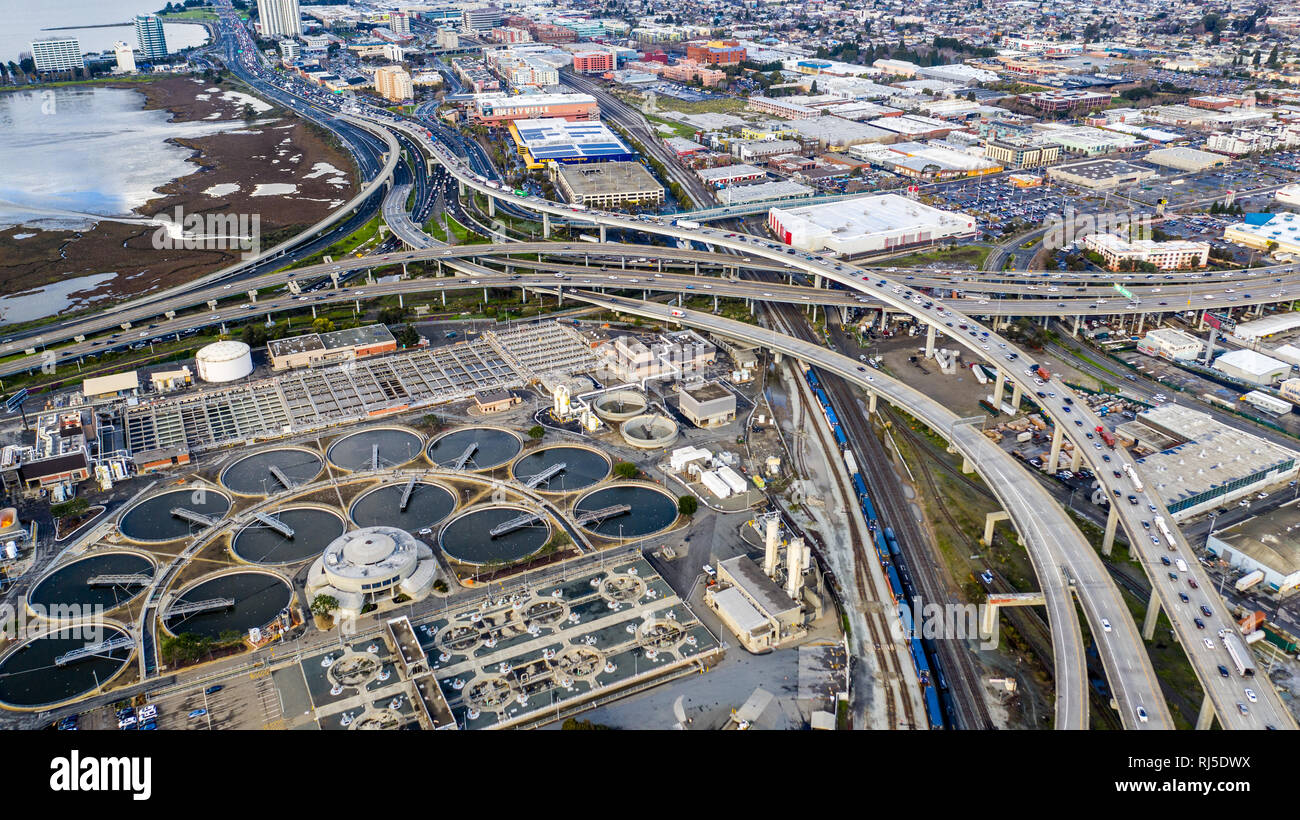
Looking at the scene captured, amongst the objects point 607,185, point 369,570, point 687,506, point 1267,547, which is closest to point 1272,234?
point 1267,547

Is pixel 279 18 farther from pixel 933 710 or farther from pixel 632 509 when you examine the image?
pixel 933 710

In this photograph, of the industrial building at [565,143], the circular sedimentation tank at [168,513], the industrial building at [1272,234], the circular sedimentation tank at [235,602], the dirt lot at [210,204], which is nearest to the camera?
the circular sedimentation tank at [235,602]

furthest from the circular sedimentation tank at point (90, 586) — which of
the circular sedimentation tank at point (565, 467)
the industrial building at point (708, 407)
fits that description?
the industrial building at point (708, 407)

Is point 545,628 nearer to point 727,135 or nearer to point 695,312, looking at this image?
point 695,312

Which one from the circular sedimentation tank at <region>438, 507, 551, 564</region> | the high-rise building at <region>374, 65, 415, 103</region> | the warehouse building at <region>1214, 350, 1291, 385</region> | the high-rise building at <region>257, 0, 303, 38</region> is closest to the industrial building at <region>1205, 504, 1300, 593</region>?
the warehouse building at <region>1214, 350, 1291, 385</region>

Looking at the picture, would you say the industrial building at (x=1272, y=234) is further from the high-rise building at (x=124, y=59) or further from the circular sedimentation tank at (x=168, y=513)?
the high-rise building at (x=124, y=59)

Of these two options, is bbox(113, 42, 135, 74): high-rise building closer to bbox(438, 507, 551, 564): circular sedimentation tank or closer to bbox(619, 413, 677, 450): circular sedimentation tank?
bbox(619, 413, 677, 450): circular sedimentation tank
